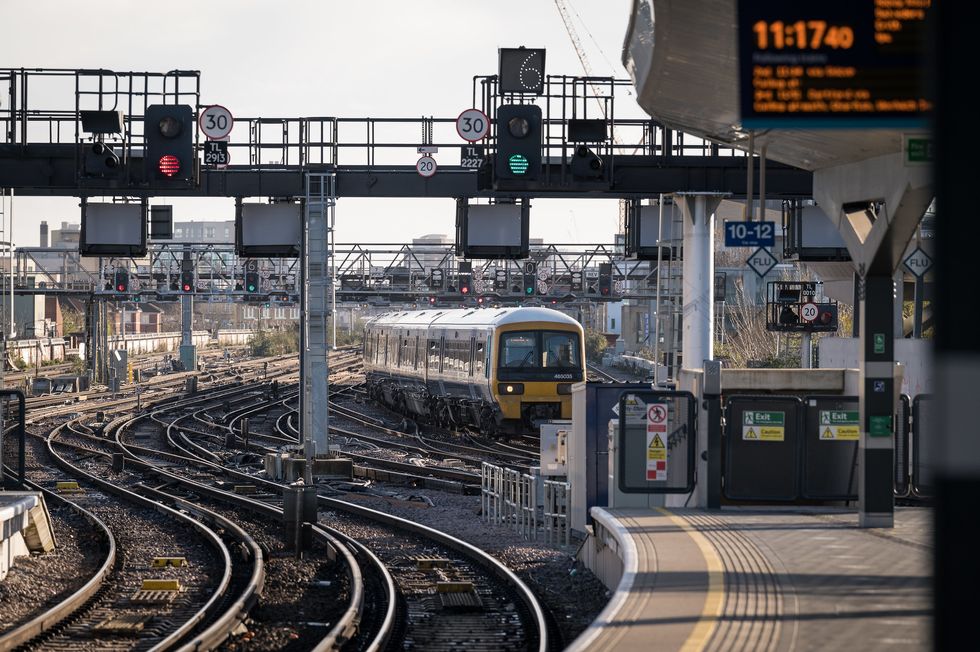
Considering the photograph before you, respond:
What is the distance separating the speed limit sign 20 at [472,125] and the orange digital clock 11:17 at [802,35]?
15662 millimetres

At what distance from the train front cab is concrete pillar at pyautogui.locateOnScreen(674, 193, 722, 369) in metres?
11.2

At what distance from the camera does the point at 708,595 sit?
8961 millimetres

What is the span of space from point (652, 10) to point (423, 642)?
535 centimetres

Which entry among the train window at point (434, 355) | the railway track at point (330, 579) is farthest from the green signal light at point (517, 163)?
the train window at point (434, 355)

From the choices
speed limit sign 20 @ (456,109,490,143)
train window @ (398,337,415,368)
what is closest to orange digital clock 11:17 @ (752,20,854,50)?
speed limit sign 20 @ (456,109,490,143)

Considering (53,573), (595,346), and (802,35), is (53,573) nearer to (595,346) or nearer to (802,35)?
(802,35)

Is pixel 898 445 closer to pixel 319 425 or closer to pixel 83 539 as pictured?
pixel 83 539

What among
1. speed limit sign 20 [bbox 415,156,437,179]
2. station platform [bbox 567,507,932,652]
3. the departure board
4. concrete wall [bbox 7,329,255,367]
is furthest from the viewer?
concrete wall [bbox 7,329,255,367]

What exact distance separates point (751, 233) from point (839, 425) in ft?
7.86

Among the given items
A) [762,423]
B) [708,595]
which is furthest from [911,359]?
[708,595]

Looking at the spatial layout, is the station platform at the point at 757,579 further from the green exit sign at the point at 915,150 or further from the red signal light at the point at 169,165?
the red signal light at the point at 169,165

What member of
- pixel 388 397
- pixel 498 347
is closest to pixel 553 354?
pixel 498 347

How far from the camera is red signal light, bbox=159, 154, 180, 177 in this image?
840 inches

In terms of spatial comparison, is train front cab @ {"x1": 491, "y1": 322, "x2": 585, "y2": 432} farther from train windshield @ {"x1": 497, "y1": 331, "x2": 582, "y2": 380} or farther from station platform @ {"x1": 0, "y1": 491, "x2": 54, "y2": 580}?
station platform @ {"x1": 0, "y1": 491, "x2": 54, "y2": 580}
